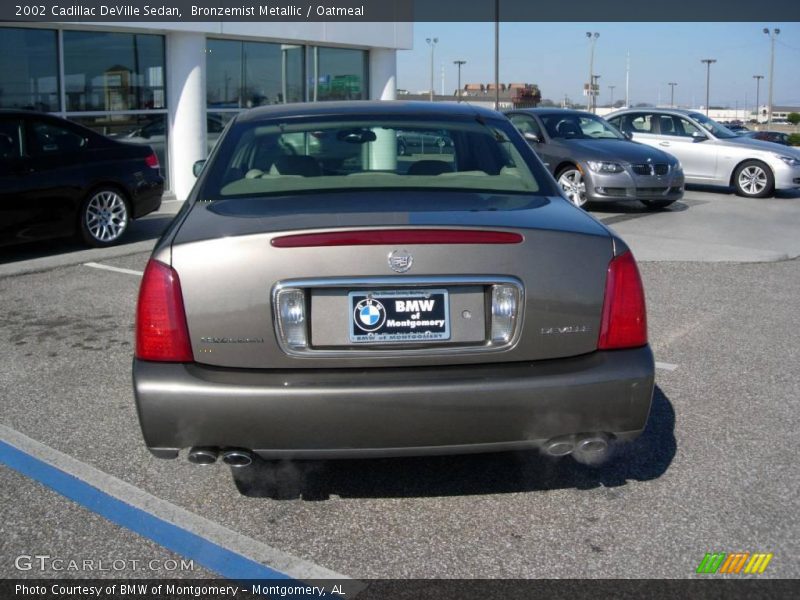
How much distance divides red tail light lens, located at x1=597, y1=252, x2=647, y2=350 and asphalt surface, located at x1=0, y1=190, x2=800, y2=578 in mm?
713

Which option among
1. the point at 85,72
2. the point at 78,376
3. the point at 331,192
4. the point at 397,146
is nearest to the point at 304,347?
the point at 331,192

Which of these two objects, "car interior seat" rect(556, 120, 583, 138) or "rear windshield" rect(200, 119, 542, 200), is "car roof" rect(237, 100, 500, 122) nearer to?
"rear windshield" rect(200, 119, 542, 200)

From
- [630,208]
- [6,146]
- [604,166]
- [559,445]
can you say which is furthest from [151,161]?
[559,445]

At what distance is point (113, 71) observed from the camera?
1416cm

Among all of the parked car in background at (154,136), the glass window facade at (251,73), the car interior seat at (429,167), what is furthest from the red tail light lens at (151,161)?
the car interior seat at (429,167)

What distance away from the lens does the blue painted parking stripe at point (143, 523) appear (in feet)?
10.6

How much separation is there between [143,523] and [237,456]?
56 cm

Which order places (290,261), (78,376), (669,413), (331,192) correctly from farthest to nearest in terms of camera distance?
(78,376) < (669,413) < (331,192) < (290,261)

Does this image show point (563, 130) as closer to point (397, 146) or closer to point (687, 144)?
point (687, 144)

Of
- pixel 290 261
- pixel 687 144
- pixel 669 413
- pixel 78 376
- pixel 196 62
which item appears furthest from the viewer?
pixel 687 144

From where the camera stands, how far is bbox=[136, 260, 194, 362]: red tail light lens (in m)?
3.28

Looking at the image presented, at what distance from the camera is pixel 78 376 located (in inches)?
218

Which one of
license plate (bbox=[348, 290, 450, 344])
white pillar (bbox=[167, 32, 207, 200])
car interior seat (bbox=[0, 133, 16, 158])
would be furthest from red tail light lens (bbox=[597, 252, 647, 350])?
white pillar (bbox=[167, 32, 207, 200])

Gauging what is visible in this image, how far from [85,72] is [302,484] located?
37.4 feet
